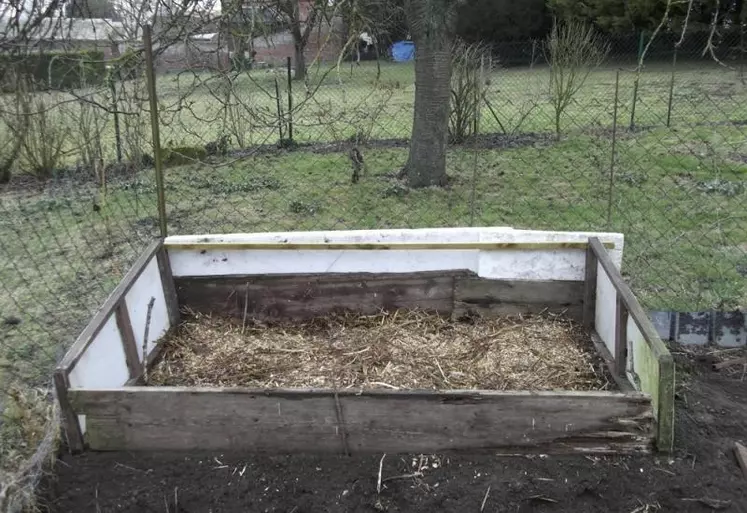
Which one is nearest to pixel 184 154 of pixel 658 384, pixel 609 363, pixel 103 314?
pixel 103 314

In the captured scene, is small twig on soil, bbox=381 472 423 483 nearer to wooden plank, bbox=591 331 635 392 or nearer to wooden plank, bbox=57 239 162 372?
wooden plank, bbox=591 331 635 392

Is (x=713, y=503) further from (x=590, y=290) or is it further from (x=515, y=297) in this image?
(x=515, y=297)

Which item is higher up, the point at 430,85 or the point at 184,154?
the point at 430,85

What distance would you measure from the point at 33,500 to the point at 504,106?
12.1 m

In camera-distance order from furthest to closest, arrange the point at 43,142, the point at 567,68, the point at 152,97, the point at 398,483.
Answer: the point at 567,68, the point at 43,142, the point at 152,97, the point at 398,483

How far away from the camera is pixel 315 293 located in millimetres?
3508

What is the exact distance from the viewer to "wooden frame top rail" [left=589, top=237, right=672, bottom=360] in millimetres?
2303

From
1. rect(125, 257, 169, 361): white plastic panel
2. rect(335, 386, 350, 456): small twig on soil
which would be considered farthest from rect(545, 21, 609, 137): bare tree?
rect(335, 386, 350, 456): small twig on soil

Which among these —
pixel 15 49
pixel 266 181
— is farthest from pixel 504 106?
pixel 15 49

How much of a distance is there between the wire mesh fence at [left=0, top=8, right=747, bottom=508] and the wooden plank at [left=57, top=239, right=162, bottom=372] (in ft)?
1.21

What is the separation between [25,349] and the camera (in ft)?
12.3

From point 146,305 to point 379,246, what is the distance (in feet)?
3.83

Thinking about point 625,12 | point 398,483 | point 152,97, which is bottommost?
point 398,483

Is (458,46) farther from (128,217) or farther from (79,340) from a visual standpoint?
(79,340)
